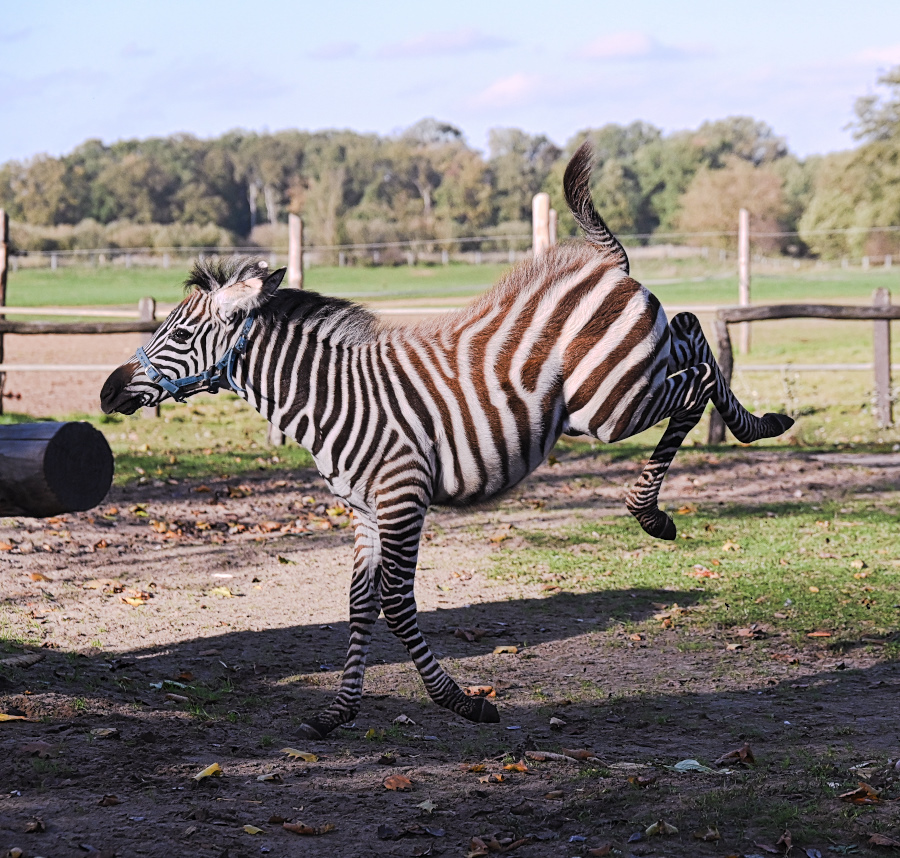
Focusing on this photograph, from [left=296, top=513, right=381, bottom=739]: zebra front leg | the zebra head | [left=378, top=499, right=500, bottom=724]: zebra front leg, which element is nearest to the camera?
[left=378, top=499, right=500, bottom=724]: zebra front leg

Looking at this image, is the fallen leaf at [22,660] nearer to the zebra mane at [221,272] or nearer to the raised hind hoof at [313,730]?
the raised hind hoof at [313,730]

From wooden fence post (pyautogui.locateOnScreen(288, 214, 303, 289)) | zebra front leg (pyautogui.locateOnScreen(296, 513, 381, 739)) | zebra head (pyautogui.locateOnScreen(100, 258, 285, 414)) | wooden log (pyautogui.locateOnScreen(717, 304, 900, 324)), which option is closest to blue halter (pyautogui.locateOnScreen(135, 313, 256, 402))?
zebra head (pyautogui.locateOnScreen(100, 258, 285, 414))

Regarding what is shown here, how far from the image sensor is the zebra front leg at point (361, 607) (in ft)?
15.8

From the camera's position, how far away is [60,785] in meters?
3.88

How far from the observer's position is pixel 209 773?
404cm

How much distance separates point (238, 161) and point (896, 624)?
7649cm

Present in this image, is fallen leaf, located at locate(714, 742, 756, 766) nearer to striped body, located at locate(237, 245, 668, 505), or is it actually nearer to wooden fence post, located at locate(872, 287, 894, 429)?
striped body, located at locate(237, 245, 668, 505)

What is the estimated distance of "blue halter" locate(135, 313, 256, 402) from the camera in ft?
15.1

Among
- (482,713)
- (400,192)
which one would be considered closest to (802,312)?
(482,713)

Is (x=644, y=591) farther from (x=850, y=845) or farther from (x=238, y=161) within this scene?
(x=238, y=161)

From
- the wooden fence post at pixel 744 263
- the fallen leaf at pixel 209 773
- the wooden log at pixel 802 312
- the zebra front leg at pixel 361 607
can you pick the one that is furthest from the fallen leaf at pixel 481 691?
the wooden fence post at pixel 744 263

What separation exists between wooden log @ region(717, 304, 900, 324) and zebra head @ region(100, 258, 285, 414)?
949 cm

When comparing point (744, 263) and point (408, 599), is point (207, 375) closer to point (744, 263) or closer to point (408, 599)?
point (408, 599)

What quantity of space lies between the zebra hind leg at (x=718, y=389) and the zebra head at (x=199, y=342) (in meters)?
1.95
